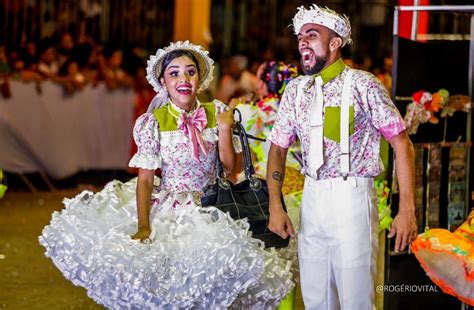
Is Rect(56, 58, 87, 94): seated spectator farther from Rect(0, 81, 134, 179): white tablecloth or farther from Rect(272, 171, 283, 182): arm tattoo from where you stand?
Rect(272, 171, 283, 182): arm tattoo

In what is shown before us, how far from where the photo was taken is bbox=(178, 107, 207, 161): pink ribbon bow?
6.02 meters

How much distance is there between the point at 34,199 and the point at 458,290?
8.71 m

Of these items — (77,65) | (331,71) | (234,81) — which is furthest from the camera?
(234,81)

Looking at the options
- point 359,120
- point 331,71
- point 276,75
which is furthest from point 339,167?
point 276,75

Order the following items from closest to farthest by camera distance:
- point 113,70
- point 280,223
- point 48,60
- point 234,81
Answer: point 280,223 < point 48,60 < point 113,70 < point 234,81

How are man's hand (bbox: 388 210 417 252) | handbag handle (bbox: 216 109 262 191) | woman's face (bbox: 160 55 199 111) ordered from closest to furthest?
man's hand (bbox: 388 210 417 252)
handbag handle (bbox: 216 109 262 191)
woman's face (bbox: 160 55 199 111)

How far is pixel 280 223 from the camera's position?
5.64 m

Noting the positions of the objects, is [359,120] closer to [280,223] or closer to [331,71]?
[331,71]

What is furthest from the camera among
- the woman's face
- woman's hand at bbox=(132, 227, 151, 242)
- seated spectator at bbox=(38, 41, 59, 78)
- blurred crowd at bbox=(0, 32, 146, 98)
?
seated spectator at bbox=(38, 41, 59, 78)

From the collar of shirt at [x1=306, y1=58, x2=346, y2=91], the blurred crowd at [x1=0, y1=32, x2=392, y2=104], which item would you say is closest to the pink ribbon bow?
the collar of shirt at [x1=306, y1=58, x2=346, y2=91]

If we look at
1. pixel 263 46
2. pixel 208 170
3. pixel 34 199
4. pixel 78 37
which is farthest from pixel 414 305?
pixel 263 46

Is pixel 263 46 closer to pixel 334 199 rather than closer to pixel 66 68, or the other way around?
pixel 66 68

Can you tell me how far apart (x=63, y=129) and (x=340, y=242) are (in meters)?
9.41

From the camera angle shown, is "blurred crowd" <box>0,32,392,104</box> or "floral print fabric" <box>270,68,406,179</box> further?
"blurred crowd" <box>0,32,392,104</box>
